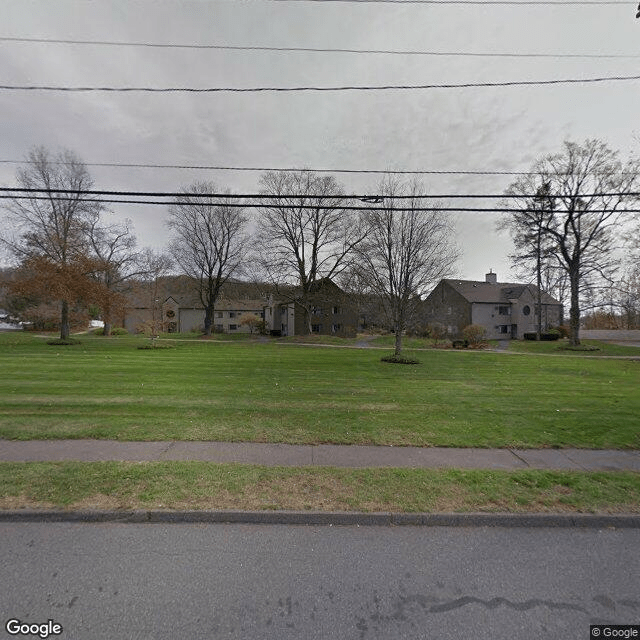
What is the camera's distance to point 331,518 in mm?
3500

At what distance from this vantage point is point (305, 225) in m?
38.1

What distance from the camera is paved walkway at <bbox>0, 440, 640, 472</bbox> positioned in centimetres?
485

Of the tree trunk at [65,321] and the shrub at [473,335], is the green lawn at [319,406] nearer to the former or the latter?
the tree trunk at [65,321]

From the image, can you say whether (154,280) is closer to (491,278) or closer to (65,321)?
(65,321)

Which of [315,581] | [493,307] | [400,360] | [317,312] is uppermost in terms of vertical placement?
[493,307]

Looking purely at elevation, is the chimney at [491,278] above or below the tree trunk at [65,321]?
above

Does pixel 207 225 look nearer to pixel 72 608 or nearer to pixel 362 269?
pixel 362 269

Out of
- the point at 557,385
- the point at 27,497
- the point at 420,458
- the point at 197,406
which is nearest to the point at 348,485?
the point at 420,458

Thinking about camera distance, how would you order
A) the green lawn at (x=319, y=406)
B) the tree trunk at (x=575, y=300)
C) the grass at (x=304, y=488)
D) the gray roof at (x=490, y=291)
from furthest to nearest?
the gray roof at (x=490, y=291), the tree trunk at (x=575, y=300), the green lawn at (x=319, y=406), the grass at (x=304, y=488)

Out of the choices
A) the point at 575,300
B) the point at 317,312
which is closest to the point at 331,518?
the point at 575,300

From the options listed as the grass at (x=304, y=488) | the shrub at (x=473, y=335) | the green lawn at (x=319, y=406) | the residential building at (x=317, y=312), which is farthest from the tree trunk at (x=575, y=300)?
the grass at (x=304, y=488)

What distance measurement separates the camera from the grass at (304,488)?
366 centimetres

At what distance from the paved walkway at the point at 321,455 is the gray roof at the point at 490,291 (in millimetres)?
42401

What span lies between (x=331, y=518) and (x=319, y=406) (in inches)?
179
